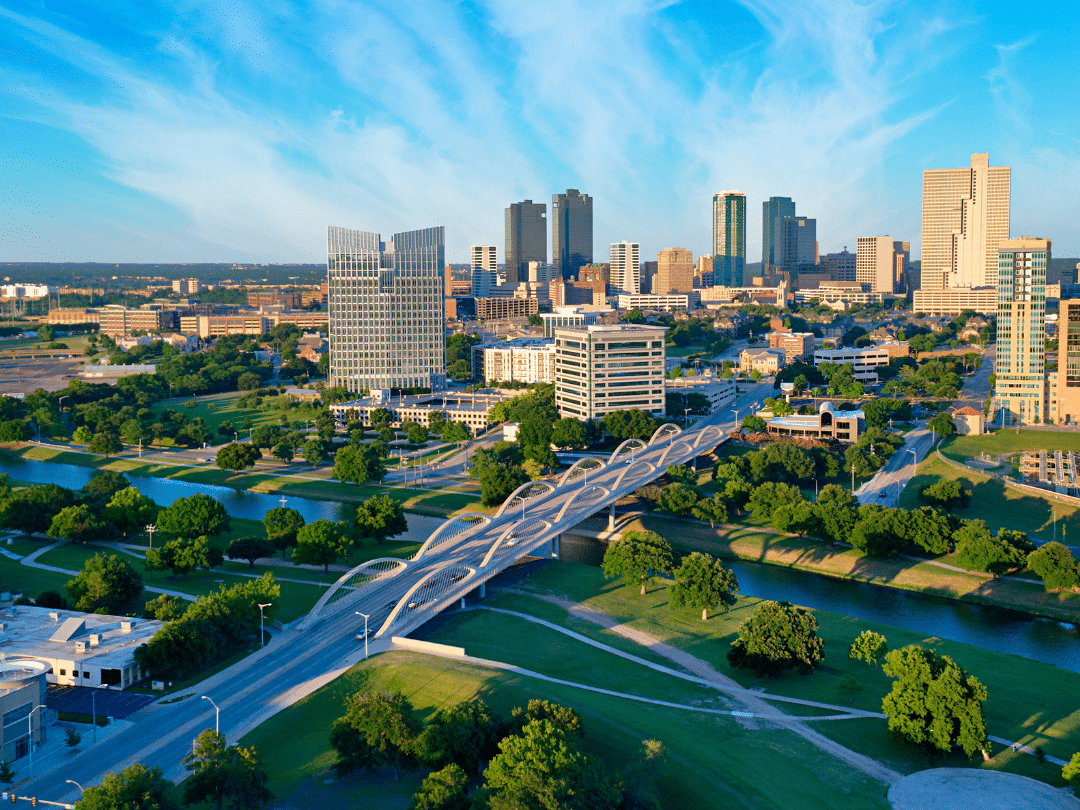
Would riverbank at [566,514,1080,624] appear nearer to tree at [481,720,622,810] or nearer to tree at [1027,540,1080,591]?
tree at [1027,540,1080,591]

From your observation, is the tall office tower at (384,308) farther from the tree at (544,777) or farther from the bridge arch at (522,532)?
the tree at (544,777)

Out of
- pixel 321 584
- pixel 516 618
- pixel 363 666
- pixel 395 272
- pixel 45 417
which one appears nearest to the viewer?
pixel 363 666

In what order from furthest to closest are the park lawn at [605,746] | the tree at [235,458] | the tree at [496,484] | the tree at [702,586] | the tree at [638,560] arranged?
the tree at [235,458], the tree at [496,484], the tree at [638,560], the tree at [702,586], the park lawn at [605,746]

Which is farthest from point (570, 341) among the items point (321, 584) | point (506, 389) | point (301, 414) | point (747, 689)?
point (747, 689)

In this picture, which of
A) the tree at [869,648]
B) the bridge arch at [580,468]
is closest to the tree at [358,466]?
the bridge arch at [580,468]

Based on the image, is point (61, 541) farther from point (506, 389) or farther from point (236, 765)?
point (506, 389)

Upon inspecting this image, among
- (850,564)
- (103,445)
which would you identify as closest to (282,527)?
(850,564)

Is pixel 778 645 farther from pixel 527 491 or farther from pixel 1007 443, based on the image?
pixel 1007 443
